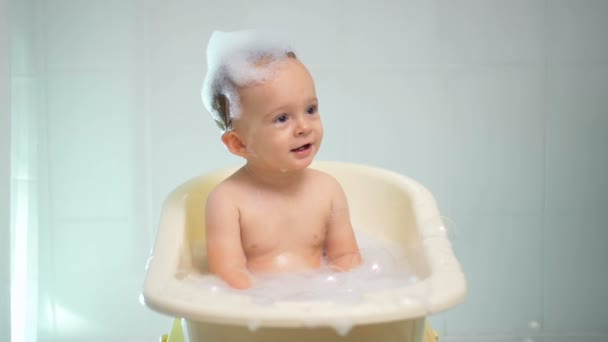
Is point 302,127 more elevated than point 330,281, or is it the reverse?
point 302,127

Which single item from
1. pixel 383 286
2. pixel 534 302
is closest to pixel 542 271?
pixel 534 302

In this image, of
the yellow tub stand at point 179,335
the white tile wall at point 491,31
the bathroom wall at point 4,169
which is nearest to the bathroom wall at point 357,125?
the white tile wall at point 491,31

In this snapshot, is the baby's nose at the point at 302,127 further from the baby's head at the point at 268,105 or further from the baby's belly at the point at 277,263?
the baby's belly at the point at 277,263

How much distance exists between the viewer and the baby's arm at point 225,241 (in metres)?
1.02

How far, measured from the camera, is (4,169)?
1.25 m

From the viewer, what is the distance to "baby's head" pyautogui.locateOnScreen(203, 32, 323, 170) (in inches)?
40.9

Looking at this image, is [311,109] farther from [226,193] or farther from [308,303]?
[308,303]

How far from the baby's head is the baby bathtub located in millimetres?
158

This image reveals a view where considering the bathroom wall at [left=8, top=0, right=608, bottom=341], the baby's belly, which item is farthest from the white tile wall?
the baby's belly

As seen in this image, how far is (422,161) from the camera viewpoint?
1547 millimetres

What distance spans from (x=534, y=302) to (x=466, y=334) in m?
0.17

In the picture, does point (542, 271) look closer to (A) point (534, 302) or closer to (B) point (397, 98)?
(A) point (534, 302)

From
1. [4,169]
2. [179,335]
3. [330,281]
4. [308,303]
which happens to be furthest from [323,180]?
[4,169]

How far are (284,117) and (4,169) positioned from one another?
540mm
